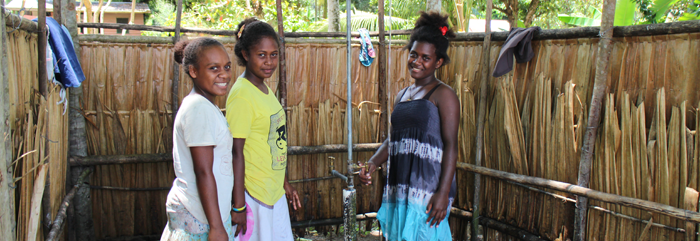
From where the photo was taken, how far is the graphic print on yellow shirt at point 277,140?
215 cm

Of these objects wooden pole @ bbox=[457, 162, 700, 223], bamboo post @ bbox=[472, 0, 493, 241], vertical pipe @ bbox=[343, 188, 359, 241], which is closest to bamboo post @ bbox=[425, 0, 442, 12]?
bamboo post @ bbox=[472, 0, 493, 241]

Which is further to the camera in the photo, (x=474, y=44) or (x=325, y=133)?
(x=325, y=133)

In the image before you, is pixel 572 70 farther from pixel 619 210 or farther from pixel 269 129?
pixel 269 129

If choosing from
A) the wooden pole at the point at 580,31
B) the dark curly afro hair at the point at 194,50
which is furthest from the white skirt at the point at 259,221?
the wooden pole at the point at 580,31

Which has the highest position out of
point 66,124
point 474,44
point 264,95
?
point 474,44

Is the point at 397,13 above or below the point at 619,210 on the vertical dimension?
above

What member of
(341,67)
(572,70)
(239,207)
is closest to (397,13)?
(341,67)

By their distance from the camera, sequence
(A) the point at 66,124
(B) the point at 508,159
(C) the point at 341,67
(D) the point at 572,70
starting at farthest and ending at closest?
(C) the point at 341,67 < (B) the point at 508,159 < (A) the point at 66,124 < (D) the point at 572,70

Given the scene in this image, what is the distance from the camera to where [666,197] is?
2.35 metres

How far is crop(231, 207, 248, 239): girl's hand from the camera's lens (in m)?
2.05

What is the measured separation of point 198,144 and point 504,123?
219cm

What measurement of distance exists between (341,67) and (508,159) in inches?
60.2

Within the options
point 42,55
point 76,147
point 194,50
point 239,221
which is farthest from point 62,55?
point 239,221

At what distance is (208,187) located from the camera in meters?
1.74
